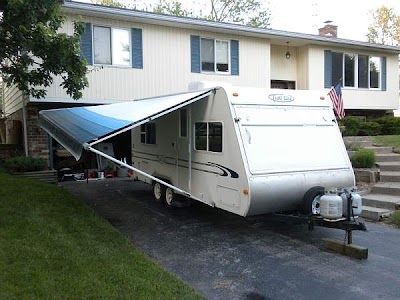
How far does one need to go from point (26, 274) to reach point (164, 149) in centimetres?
499

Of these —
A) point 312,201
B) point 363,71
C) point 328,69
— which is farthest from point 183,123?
point 363,71

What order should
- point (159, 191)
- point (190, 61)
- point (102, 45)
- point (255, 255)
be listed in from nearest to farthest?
point (255, 255) → point (159, 191) → point (102, 45) → point (190, 61)

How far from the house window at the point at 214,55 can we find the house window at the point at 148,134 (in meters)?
5.55

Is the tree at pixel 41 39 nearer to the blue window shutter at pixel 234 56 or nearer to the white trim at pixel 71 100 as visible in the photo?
the white trim at pixel 71 100

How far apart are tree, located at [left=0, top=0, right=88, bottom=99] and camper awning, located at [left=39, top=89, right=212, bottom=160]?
729mm

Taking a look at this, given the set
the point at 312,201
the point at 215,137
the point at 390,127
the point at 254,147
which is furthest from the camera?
the point at 390,127

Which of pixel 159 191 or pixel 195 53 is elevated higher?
pixel 195 53

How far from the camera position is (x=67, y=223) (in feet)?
23.8

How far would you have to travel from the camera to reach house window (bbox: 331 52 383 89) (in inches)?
733

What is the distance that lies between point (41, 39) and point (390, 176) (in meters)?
8.25

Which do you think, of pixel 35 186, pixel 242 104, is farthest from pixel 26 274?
pixel 35 186

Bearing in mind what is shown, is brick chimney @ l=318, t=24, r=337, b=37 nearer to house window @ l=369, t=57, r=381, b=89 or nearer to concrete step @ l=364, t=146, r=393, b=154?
house window @ l=369, t=57, r=381, b=89

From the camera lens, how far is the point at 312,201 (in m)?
6.54

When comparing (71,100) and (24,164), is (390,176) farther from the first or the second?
(24,164)
